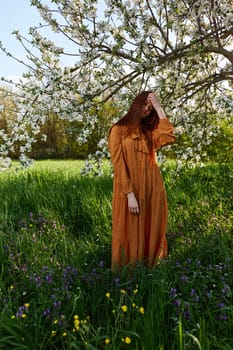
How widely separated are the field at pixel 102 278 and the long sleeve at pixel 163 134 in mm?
970

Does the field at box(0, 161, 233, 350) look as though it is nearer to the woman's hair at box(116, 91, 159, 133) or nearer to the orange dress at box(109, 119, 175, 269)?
the orange dress at box(109, 119, 175, 269)

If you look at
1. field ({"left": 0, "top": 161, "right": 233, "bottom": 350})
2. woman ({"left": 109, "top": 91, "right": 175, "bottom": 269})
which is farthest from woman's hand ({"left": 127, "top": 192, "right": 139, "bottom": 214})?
field ({"left": 0, "top": 161, "right": 233, "bottom": 350})

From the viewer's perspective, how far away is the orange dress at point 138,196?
3.57m

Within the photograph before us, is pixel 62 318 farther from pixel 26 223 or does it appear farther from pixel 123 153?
pixel 26 223

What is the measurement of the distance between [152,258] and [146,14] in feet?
7.77

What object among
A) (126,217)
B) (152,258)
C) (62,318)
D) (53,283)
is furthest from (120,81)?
(62,318)

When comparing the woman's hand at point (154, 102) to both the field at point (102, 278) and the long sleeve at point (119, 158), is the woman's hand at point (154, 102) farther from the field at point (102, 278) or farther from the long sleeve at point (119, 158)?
the field at point (102, 278)

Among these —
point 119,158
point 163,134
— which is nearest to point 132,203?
point 119,158

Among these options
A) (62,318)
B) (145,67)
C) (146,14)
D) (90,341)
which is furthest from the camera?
(146,14)

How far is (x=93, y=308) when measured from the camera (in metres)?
3.01

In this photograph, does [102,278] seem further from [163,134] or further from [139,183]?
[163,134]

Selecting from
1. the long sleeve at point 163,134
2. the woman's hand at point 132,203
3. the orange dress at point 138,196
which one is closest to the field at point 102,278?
the orange dress at point 138,196

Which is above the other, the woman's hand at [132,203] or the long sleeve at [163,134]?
the long sleeve at [163,134]

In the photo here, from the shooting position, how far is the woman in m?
3.56
